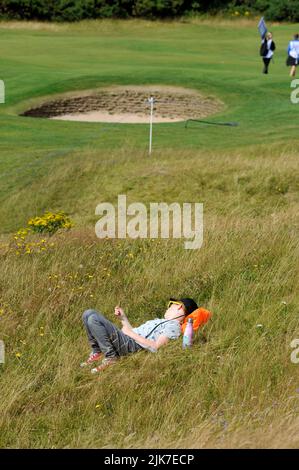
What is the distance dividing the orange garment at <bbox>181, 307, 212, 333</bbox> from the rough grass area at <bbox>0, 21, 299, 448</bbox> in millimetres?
105

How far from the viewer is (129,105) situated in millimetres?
27781

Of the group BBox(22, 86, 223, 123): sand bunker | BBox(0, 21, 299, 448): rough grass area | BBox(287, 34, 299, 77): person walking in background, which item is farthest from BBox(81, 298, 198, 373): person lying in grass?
BBox(287, 34, 299, 77): person walking in background

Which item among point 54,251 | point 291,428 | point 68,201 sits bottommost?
point 68,201

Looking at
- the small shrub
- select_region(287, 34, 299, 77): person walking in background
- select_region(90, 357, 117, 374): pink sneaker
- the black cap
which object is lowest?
the small shrub

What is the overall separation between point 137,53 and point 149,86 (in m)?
8.49

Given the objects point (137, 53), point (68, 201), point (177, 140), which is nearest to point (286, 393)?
point (68, 201)

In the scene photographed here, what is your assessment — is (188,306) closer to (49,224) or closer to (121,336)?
(121,336)

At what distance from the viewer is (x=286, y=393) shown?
5863 mm

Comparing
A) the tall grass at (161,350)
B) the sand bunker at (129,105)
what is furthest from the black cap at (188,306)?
the sand bunker at (129,105)

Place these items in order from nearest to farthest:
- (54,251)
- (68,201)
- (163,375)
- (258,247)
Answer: (163,375) → (258,247) → (54,251) → (68,201)

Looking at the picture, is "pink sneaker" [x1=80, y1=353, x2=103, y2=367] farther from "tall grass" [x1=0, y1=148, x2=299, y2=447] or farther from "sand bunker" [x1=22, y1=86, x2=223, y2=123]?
"sand bunker" [x1=22, y1=86, x2=223, y2=123]

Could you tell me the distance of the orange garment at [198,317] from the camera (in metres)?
7.14

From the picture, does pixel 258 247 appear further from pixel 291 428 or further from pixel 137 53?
pixel 137 53

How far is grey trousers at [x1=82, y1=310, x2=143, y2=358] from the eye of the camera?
6.89 meters
